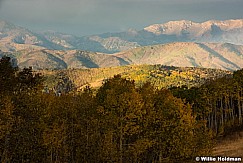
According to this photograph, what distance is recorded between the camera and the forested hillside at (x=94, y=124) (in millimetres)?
42781

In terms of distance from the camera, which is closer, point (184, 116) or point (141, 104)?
point (141, 104)

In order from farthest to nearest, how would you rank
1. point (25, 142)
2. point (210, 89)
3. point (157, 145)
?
point (210, 89) → point (157, 145) → point (25, 142)

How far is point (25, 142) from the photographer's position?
43.1 metres

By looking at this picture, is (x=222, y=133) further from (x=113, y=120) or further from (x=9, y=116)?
(x=9, y=116)

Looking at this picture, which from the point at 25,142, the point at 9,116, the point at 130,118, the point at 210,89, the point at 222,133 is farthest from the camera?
the point at 210,89

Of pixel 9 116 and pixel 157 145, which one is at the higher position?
pixel 9 116

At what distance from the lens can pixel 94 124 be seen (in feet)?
162

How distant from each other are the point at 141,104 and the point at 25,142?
57.8ft

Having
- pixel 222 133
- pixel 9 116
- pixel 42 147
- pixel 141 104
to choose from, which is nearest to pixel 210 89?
pixel 222 133

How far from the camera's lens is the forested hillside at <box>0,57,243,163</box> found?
42781 mm

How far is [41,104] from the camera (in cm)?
4650

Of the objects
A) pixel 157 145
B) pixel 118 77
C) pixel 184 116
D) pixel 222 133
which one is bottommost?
pixel 222 133

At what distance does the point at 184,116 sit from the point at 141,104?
9061 mm

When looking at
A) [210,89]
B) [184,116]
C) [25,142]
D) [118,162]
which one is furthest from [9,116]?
[210,89]
